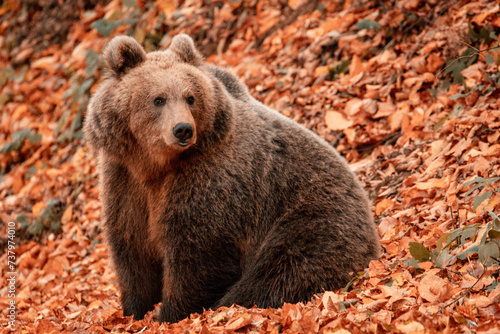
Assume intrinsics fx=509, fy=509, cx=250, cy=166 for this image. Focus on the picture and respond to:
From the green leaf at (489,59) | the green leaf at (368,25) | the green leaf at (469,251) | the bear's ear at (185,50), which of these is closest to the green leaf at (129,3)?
the green leaf at (368,25)

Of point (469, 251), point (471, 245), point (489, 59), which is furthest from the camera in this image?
point (489, 59)

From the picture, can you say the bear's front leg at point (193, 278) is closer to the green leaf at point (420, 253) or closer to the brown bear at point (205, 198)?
the brown bear at point (205, 198)

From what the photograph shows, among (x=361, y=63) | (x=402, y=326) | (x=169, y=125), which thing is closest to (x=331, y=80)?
(x=361, y=63)

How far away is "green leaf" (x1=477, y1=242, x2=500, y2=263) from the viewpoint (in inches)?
135

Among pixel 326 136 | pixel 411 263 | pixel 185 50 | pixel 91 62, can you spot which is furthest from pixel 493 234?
pixel 91 62

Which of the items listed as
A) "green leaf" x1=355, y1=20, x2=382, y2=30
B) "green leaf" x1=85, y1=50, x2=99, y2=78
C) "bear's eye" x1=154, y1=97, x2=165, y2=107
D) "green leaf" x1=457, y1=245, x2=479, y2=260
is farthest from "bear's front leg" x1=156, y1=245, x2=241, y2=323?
"green leaf" x1=85, y1=50, x2=99, y2=78

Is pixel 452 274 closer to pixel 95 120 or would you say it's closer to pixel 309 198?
pixel 309 198

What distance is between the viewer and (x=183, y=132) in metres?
4.28

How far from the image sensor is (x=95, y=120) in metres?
4.78

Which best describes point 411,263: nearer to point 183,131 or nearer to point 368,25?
point 183,131

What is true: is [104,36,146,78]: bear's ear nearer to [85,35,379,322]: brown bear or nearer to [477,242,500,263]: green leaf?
[85,35,379,322]: brown bear

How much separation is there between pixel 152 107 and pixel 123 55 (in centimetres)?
60

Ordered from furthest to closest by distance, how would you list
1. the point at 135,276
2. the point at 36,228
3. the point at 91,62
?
the point at 91,62 → the point at 36,228 → the point at 135,276

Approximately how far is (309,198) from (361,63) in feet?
11.3
